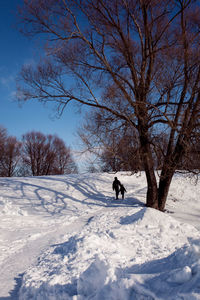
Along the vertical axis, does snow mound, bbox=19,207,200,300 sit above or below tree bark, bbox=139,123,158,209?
below

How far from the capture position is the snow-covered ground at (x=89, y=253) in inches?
102

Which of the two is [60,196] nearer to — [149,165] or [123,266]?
[149,165]

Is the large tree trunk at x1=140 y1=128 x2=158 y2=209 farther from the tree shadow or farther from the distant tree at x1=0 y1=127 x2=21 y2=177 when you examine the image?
the distant tree at x1=0 y1=127 x2=21 y2=177

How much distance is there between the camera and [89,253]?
4.27 meters

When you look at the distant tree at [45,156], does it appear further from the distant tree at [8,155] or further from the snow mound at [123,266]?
the snow mound at [123,266]

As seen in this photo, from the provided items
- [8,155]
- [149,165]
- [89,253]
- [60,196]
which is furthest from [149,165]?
[8,155]

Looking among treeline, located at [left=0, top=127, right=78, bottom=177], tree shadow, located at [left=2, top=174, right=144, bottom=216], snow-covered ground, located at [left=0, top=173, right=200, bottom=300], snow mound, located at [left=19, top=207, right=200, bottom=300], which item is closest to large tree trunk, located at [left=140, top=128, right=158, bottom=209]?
tree shadow, located at [left=2, top=174, right=144, bottom=216]

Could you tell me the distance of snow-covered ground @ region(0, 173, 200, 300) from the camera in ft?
8.48

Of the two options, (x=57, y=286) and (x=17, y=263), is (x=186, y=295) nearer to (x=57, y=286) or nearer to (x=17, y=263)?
(x=57, y=286)

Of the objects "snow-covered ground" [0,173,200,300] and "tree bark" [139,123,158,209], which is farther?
"tree bark" [139,123,158,209]

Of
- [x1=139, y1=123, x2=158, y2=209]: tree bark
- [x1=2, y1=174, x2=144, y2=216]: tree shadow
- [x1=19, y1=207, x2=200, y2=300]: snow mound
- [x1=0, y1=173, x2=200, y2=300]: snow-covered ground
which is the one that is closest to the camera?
[x1=19, y1=207, x2=200, y2=300]: snow mound

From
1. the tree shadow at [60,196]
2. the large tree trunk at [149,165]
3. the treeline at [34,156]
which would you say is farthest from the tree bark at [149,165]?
the treeline at [34,156]

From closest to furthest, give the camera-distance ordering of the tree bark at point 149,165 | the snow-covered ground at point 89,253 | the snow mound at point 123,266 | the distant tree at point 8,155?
the snow mound at point 123,266
the snow-covered ground at point 89,253
the tree bark at point 149,165
the distant tree at point 8,155

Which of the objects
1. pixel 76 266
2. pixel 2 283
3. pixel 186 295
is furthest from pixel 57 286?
pixel 186 295
